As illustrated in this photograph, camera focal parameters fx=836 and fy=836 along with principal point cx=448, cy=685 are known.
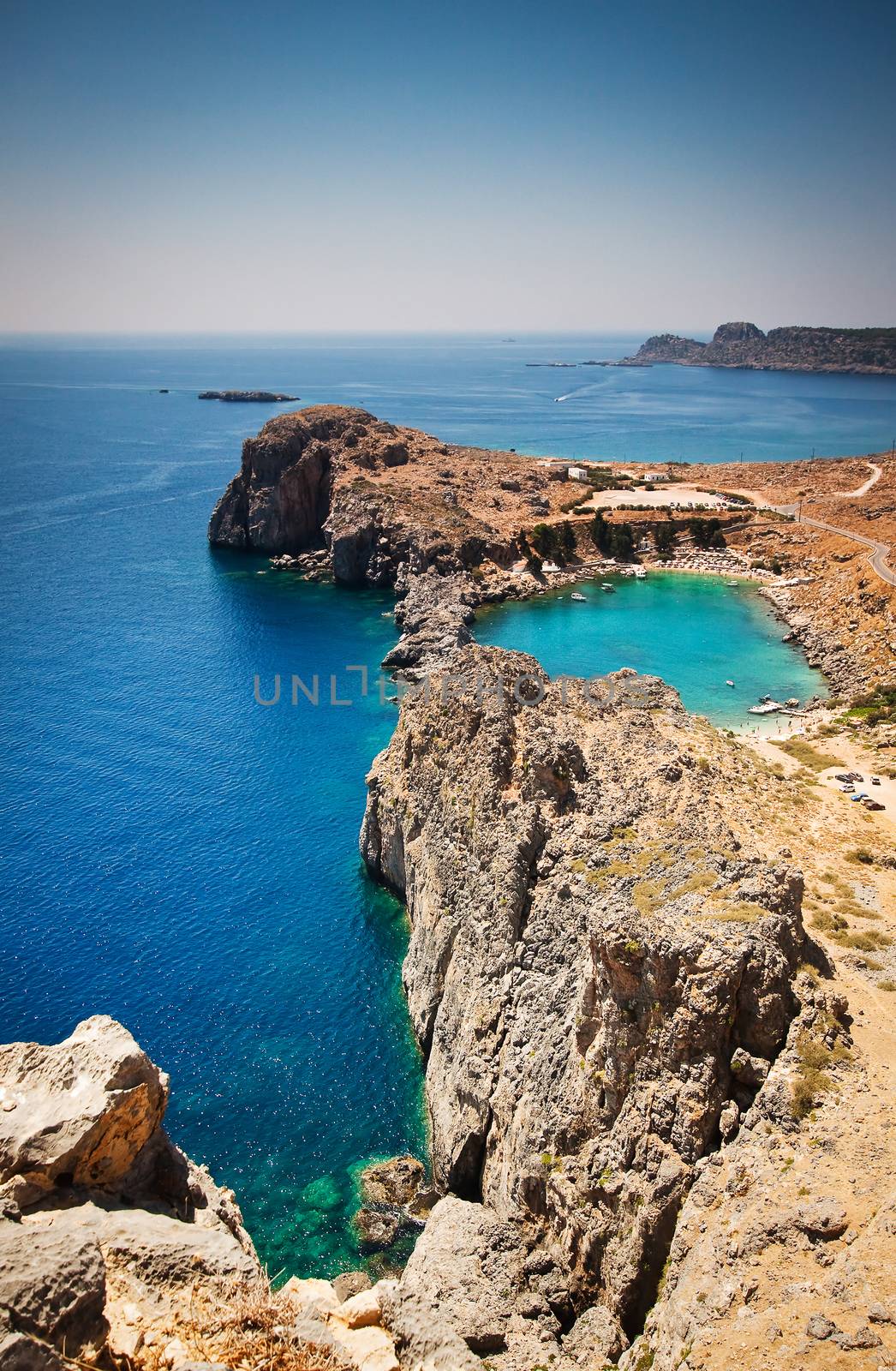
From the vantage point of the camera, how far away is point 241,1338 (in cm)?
1753

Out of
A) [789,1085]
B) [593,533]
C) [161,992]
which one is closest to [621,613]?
[593,533]

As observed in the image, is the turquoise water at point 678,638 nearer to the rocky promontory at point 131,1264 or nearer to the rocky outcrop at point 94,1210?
the rocky promontory at point 131,1264

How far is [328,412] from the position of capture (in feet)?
→ 477

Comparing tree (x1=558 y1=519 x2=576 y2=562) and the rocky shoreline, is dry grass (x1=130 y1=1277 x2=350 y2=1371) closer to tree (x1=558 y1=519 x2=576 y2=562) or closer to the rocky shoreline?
the rocky shoreline

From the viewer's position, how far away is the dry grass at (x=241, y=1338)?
55.0ft

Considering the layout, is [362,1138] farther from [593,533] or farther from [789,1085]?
[593,533]

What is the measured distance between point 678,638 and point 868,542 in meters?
39.7

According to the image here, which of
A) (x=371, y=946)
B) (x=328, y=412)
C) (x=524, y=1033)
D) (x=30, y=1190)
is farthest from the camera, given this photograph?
(x=328, y=412)

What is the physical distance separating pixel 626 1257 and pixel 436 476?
12968 cm

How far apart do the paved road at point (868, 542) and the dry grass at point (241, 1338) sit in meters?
100

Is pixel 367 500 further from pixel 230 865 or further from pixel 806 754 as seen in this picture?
pixel 806 754

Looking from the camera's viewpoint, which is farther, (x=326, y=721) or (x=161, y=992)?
(x=326, y=721)

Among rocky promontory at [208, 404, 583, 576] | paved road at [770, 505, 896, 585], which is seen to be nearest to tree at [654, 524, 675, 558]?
rocky promontory at [208, 404, 583, 576]

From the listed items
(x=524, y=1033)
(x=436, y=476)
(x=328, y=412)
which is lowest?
(x=524, y=1033)
